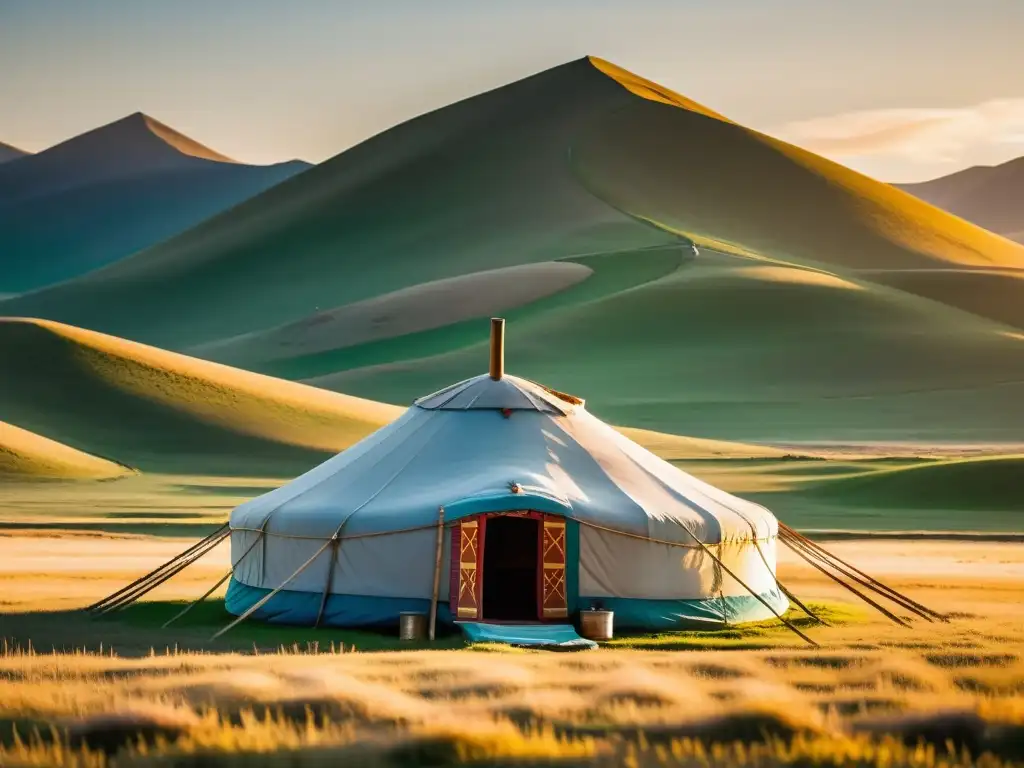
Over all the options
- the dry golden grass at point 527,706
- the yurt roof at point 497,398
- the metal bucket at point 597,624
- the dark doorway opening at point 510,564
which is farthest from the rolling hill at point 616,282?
the dry golden grass at point 527,706

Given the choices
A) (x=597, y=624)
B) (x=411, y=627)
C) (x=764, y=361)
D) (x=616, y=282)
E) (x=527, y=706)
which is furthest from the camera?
(x=616, y=282)

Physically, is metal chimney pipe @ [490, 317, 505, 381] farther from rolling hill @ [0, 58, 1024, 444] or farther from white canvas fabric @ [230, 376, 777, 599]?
rolling hill @ [0, 58, 1024, 444]

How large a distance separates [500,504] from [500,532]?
10.2 ft

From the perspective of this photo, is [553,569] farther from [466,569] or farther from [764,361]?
[764,361]

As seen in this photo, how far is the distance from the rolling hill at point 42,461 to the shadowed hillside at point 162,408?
3648 mm

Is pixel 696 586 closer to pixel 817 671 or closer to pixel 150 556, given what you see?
pixel 817 671

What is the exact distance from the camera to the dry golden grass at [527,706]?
38.4ft

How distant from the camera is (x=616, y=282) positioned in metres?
134

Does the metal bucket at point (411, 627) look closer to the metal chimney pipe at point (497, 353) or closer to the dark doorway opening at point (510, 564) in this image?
the dark doorway opening at point (510, 564)

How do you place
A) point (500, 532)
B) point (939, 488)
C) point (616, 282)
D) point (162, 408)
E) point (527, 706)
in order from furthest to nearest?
point (616, 282) < point (162, 408) < point (939, 488) < point (500, 532) < point (527, 706)

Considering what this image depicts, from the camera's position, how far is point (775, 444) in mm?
82812

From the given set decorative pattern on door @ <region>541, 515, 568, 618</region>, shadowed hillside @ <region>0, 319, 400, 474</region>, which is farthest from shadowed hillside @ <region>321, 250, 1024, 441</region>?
decorative pattern on door @ <region>541, 515, 568, 618</region>

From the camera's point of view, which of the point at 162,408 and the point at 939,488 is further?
the point at 162,408

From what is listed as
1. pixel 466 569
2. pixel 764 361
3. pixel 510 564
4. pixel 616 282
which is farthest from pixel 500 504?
pixel 616 282
